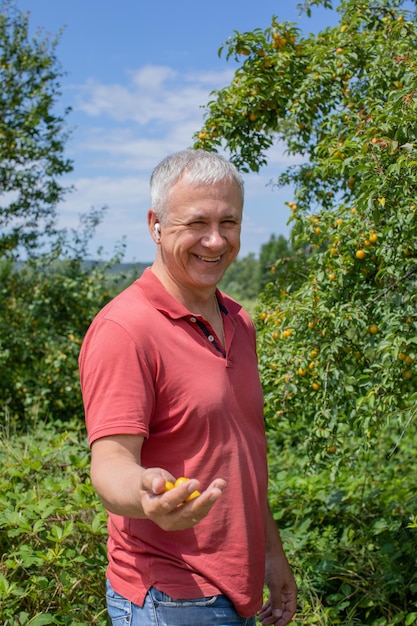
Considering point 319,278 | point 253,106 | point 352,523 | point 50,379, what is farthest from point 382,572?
point 50,379

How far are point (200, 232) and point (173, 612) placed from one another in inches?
32.0

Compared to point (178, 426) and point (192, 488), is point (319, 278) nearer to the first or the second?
point (178, 426)

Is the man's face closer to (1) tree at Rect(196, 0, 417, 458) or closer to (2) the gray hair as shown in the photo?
(2) the gray hair

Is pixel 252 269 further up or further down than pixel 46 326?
further up

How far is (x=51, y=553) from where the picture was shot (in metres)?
2.49

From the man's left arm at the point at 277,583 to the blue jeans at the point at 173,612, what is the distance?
1.17 feet

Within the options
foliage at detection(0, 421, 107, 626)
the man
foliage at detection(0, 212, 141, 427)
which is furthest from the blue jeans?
foliage at detection(0, 212, 141, 427)

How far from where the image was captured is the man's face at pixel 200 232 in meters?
1.56

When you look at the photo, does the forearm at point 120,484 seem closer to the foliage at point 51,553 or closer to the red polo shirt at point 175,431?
the red polo shirt at point 175,431

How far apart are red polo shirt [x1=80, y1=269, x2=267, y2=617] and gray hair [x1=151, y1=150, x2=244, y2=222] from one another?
213mm

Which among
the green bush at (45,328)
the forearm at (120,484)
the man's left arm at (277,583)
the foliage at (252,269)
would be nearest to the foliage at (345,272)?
the man's left arm at (277,583)

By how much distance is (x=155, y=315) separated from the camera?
154cm

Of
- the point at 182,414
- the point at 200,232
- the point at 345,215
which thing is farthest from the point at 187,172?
the point at 345,215

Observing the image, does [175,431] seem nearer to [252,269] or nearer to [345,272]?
[345,272]
